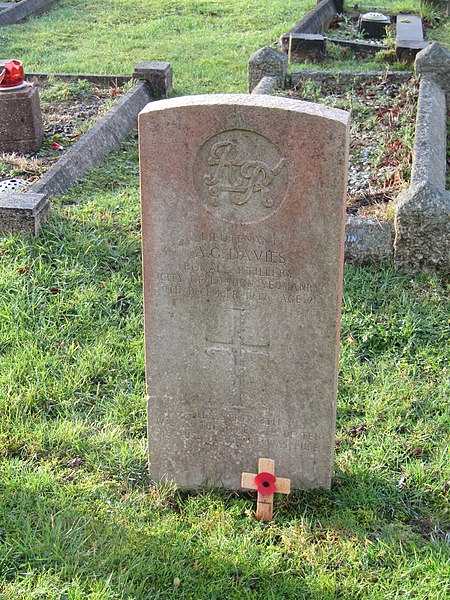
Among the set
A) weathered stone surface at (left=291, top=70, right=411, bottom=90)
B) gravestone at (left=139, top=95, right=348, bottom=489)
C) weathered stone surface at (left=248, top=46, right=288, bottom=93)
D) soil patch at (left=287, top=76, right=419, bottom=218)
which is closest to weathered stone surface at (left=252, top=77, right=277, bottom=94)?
weathered stone surface at (left=248, top=46, right=288, bottom=93)

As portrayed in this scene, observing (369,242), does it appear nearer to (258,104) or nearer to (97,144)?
(258,104)

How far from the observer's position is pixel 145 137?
2.91 m

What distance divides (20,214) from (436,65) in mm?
5052

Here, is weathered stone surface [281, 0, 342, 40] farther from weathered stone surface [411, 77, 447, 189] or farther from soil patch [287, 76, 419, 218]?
weathered stone surface [411, 77, 447, 189]

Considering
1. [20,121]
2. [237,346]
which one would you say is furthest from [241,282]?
[20,121]

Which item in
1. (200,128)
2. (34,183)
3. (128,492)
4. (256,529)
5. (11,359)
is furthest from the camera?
(34,183)

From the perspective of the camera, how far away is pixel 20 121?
7438mm

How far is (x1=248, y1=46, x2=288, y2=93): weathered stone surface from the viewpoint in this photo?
28.0 feet

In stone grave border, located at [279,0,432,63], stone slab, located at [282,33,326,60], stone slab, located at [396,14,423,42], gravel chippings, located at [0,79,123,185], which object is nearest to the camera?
gravel chippings, located at [0,79,123,185]

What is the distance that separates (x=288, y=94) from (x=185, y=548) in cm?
646

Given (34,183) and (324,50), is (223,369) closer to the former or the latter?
(34,183)

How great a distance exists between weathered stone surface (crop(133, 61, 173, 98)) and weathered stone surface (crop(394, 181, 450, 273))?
15.9 ft

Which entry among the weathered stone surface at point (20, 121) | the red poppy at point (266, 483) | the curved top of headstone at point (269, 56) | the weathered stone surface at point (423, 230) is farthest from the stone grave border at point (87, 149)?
the red poppy at point (266, 483)

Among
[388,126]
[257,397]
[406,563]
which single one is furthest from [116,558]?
[388,126]
